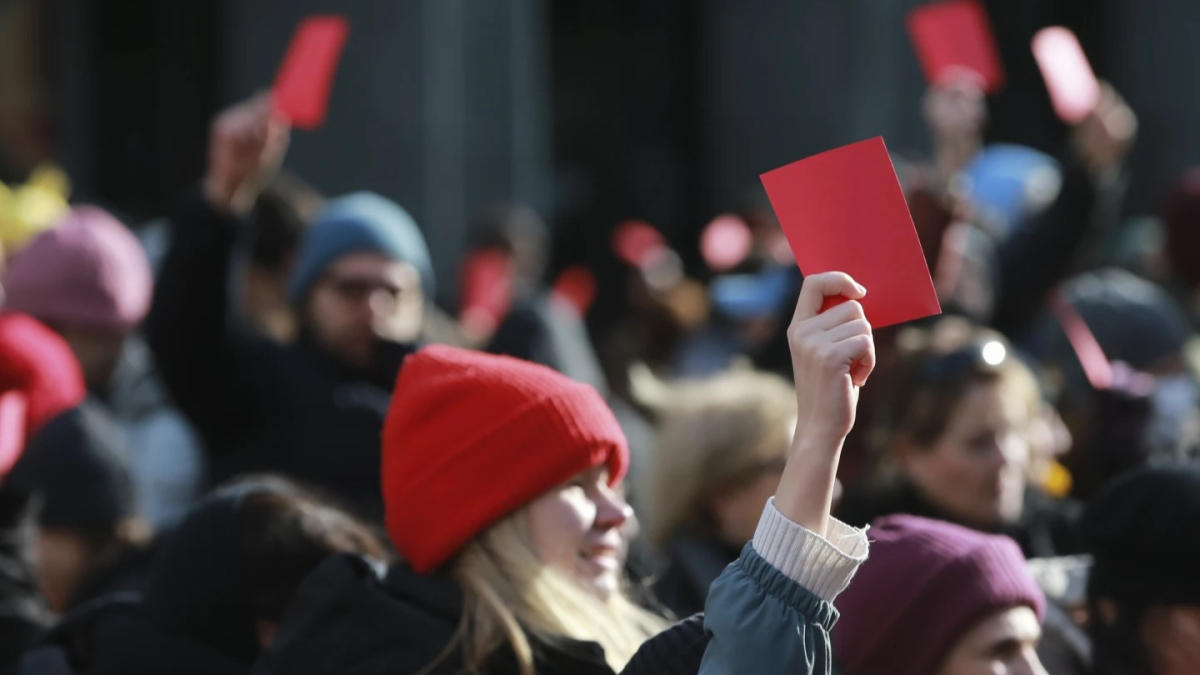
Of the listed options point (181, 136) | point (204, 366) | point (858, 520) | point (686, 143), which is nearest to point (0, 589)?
point (204, 366)

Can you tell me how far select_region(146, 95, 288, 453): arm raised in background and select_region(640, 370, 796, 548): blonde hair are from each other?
1.05m

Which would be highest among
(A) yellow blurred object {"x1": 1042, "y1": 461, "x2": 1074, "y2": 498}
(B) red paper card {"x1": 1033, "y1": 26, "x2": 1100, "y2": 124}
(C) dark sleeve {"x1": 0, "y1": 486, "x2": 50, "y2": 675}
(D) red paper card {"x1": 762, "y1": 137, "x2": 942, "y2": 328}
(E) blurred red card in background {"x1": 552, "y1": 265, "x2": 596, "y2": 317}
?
(D) red paper card {"x1": 762, "y1": 137, "x2": 942, "y2": 328}

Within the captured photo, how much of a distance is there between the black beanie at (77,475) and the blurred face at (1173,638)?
7.25 ft

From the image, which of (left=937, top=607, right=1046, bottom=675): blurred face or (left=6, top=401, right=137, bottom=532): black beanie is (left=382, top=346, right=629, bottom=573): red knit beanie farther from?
(left=6, top=401, right=137, bottom=532): black beanie

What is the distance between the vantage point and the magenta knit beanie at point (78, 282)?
4809mm

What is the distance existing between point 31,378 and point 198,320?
569mm

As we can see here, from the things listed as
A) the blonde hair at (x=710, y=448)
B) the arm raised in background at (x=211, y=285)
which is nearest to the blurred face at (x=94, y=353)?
the arm raised in background at (x=211, y=285)

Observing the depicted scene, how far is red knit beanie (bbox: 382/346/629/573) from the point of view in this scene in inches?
106

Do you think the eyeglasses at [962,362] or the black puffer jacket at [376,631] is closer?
the black puffer jacket at [376,631]

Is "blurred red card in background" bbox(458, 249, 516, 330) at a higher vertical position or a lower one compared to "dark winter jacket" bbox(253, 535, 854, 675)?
lower

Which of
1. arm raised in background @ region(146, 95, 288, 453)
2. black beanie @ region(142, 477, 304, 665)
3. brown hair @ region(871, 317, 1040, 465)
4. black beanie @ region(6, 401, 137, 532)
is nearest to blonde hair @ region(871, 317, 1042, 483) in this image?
brown hair @ region(871, 317, 1040, 465)

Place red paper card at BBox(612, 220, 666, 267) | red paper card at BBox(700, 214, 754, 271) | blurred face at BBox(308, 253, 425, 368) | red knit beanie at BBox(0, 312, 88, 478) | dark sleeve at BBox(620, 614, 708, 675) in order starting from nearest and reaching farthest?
dark sleeve at BBox(620, 614, 708, 675) < red knit beanie at BBox(0, 312, 88, 478) < blurred face at BBox(308, 253, 425, 368) < red paper card at BBox(700, 214, 754, 271) < red paper card at BBox(612, 220, 666, 267)

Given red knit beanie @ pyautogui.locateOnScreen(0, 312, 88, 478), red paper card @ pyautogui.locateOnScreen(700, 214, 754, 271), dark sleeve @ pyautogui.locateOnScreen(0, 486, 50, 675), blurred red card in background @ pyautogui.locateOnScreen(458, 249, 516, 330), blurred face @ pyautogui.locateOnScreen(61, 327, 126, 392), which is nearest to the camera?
dark sleeve @ pyautogui.locateOnScreen(0, 486, 50, 675)

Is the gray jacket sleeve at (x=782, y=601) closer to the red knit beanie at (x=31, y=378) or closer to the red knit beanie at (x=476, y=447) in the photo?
the red knit beanie at (x=476, y=447)
